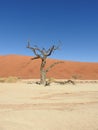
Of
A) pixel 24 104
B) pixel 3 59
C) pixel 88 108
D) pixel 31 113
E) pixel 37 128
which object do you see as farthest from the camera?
pixel 3 59

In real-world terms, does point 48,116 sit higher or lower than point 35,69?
lower

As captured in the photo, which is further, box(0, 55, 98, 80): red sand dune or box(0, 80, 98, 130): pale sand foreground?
box(0, 55, 98, 80): red sand dune

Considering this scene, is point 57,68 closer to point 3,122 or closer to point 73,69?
point 73,69

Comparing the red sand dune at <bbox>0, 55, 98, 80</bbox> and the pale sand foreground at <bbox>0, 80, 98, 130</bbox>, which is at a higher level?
the red sand dune at <bbox>0, 55, 98, 80</bbox>

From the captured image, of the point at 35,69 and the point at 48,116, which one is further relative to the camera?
the point at 35,69

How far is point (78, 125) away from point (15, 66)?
62443mm

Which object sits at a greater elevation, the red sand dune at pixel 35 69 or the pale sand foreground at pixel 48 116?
the red sand dune at pixel 35 69

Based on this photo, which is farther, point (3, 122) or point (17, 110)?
point (17, 110)

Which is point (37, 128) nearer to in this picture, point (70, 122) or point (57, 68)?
point (70, 122)

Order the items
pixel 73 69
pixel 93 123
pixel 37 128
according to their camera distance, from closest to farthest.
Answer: pixel 37 128, pixel 93 123, pixel 73 69

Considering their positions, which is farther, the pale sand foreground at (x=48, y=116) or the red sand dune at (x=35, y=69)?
the red sand dune at (x=35, y=69)

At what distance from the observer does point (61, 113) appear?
10.2 m

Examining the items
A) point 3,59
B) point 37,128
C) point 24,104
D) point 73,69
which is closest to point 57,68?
point 73,69

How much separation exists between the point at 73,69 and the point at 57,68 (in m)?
3.83
